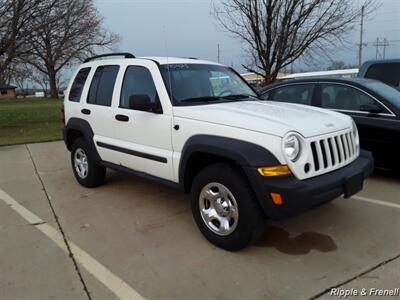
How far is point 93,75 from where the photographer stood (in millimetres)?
5547

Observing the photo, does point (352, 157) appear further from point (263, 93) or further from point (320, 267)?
point (263, 93)

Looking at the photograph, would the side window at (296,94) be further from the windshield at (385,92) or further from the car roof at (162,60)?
the car roof at (162,60)

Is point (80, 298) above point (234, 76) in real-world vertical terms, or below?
below

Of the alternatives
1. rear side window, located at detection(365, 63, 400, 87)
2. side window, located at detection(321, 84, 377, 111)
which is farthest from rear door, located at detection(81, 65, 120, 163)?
rear side window, located at detection(365, 63, 400, 87)

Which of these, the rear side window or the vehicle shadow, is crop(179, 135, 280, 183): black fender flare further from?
the rear side window

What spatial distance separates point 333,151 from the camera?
3627 mm

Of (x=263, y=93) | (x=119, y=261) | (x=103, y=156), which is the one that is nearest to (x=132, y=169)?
(x=103, y=156)

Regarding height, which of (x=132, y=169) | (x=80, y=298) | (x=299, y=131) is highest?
(x=299, y=131)

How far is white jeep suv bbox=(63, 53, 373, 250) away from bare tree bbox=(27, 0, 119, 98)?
8.38 m

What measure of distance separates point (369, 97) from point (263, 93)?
6.65 feet

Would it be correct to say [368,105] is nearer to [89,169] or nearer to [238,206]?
[238,206]

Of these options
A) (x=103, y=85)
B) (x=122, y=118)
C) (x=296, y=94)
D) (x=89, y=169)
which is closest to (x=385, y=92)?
(x=296, y=94)

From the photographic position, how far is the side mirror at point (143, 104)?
411 centimetres

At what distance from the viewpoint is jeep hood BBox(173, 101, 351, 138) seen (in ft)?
11.2
